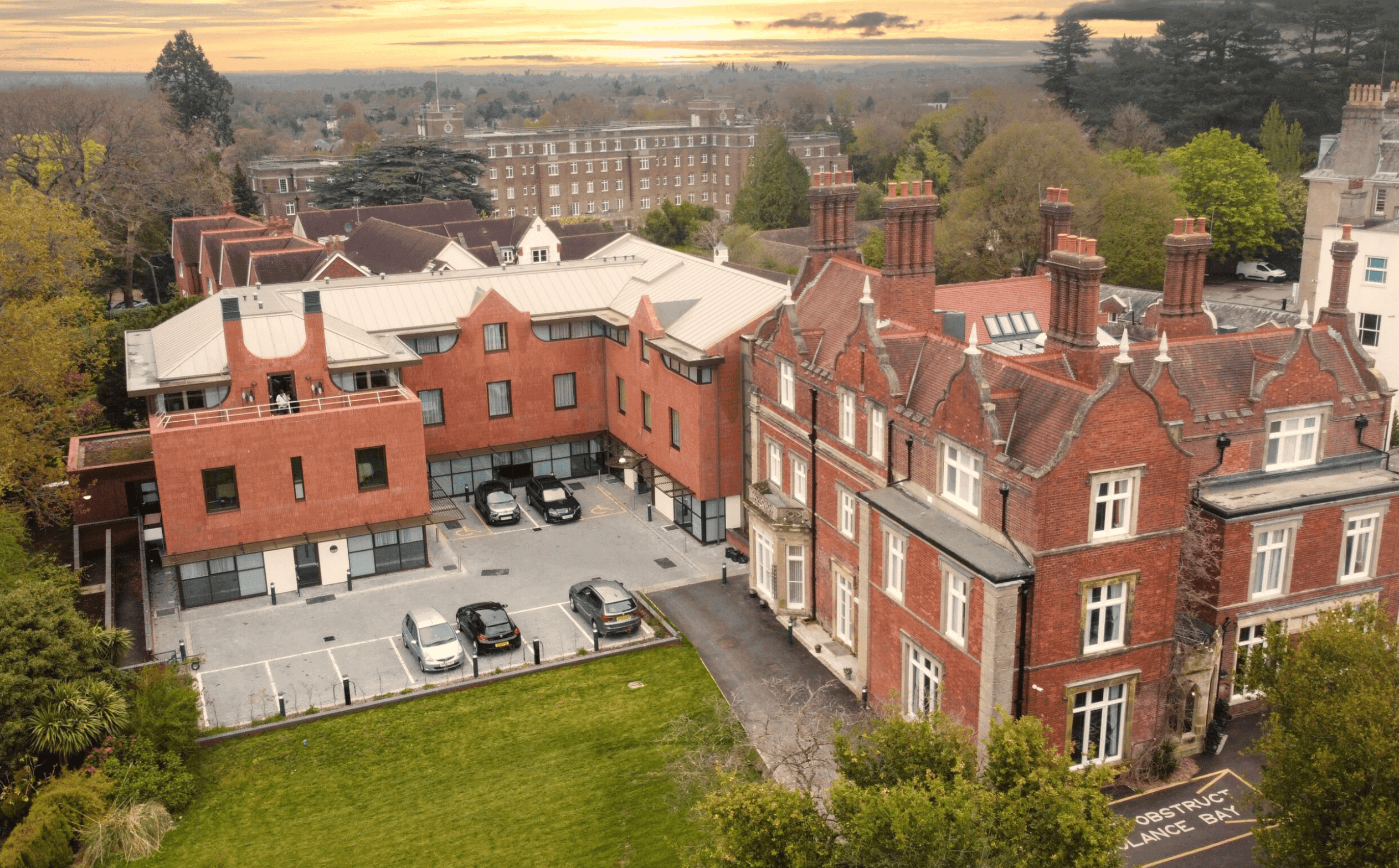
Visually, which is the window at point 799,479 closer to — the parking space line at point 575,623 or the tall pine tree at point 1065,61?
the parking space line at point 575,623

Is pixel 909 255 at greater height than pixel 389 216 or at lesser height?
greater

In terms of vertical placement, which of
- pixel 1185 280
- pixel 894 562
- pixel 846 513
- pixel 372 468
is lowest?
pixel 372 468

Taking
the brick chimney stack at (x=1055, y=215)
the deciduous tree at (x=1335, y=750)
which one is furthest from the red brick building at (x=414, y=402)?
the deciduous tree at (x=1335, y=750)

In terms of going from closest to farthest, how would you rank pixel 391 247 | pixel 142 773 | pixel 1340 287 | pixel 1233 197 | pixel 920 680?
pixel 142 773 < pixel 920 680 < pixel 1340 287 < pixel 391 247 < pixel 1233 197

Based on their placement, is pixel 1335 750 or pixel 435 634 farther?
pixel 435 634

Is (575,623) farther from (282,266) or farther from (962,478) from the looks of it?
(282,266)

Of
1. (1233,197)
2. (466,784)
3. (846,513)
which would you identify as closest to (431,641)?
(466,784)

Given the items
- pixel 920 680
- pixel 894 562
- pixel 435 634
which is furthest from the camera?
pixel 435 634

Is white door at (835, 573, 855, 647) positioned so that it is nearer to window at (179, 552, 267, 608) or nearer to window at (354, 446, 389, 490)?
window at (354, 446, 389, 490)
